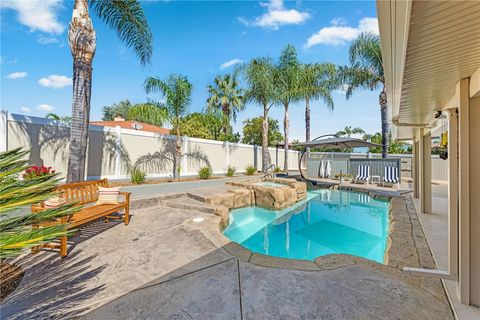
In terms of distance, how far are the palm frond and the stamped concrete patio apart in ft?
23.1

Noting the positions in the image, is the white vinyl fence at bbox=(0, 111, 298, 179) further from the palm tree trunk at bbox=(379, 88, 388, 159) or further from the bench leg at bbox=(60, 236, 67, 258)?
the palm tree trunk at bbox=(379, 88, 388, 159)

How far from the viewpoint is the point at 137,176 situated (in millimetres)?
8547

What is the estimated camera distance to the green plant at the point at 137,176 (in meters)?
8.48

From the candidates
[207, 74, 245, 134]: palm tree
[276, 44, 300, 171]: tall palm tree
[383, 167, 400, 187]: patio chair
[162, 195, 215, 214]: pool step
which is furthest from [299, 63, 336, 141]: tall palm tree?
[162, 195, 215, 214]: pool step

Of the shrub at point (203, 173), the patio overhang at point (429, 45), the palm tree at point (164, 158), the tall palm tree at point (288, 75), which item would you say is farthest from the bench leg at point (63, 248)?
the tall palm tree at point (288, 75)

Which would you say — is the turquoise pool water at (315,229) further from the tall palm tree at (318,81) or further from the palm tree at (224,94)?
the palm tree at (224,94)

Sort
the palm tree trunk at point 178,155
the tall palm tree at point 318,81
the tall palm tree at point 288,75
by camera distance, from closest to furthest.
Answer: the palm tree trunk at point 178,155, the tall palm tree at point 288,75, the tall palm tree at point 318,81

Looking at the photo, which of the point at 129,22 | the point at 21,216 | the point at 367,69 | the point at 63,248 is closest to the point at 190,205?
the point at 63,248

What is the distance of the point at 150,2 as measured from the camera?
8.17 metres

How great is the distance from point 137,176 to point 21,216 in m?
7.07

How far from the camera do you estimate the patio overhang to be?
126 centimetres

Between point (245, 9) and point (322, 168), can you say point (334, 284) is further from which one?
point (322, 168)

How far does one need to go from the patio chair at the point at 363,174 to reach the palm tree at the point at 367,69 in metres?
1.80

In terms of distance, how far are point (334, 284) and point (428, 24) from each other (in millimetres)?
2578
